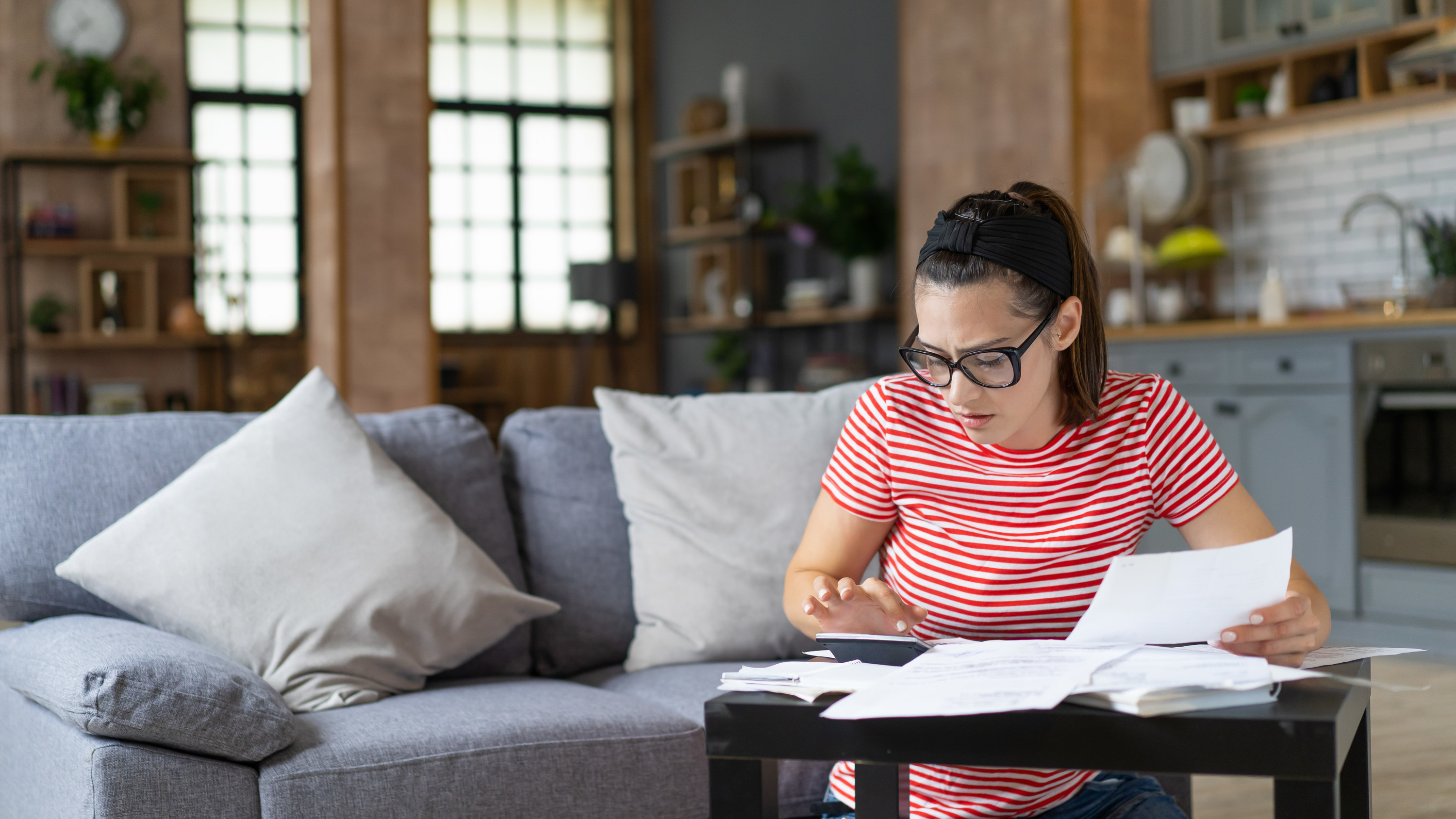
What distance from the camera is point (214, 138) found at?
7.76 metres

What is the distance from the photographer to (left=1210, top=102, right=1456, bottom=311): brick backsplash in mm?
4879

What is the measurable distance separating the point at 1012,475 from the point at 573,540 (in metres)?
1.12

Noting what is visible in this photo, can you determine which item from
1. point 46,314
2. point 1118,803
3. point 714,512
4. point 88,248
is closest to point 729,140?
point 88,248

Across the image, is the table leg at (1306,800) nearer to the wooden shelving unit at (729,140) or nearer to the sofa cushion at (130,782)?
the sofa cushion at (130,782)

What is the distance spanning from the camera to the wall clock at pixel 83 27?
290 inches

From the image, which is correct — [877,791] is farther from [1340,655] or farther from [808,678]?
[1340,655]

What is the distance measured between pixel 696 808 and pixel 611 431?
72cm

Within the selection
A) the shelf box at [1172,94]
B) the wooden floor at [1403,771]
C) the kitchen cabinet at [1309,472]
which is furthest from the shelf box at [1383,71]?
the wooden floor at [1403,771]

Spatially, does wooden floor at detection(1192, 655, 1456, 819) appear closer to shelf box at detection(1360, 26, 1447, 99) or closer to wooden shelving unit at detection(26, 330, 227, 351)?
shelf box at detection(1360, 26, 1447, 99)

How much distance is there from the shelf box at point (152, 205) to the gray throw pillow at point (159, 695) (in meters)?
6.03

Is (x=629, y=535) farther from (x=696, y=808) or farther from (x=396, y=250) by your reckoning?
(x=396, y=250)

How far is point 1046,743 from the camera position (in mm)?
936

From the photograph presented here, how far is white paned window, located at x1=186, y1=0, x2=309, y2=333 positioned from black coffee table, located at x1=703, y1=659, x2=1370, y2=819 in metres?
7.19

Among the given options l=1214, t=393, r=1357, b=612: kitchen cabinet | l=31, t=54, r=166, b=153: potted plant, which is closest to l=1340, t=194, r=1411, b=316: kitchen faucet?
l=1214, t=393, r=1357, b=612: kitchen cabinet
